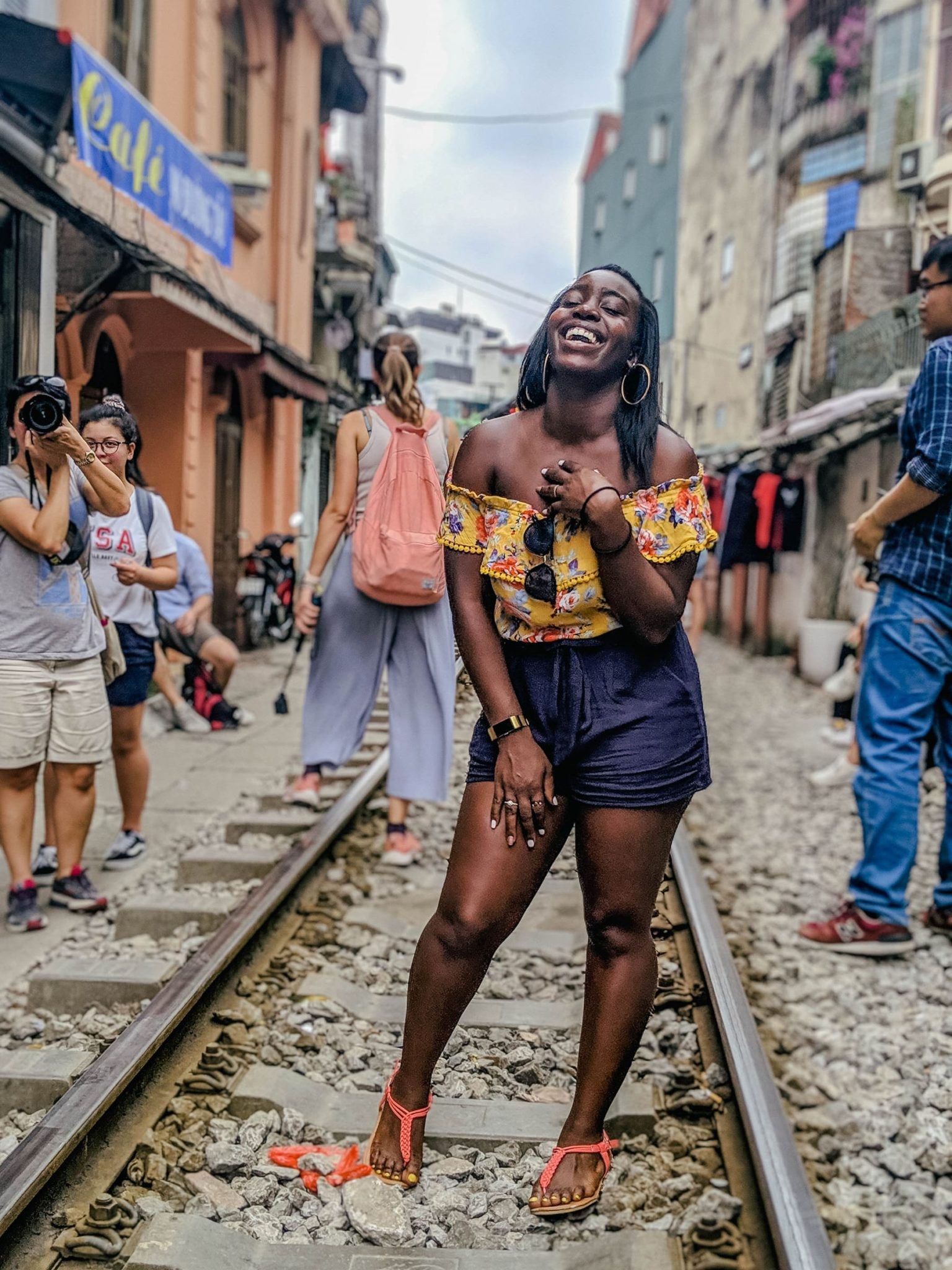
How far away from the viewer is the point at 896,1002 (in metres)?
3.86

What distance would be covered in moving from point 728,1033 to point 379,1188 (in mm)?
1002

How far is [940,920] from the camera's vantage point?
4480mm

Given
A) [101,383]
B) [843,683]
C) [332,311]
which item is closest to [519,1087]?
[101,383]

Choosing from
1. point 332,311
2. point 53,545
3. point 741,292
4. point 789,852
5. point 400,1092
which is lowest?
point 789,852

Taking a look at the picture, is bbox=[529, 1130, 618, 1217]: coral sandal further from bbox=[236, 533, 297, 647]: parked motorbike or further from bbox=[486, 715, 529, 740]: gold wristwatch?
bbox=[236, 533, 297, 647]: parked motorbike

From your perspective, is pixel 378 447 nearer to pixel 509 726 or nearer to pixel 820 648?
pixel 509 726

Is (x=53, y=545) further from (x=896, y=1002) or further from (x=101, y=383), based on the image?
(x=896, y=1002)

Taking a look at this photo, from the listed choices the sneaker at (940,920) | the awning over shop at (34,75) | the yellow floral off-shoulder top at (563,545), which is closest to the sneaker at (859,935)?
the sneaker at (940,920)

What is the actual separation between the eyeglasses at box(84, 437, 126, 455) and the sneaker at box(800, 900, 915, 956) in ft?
9.64

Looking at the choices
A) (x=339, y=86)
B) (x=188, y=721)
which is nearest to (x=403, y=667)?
(x=188, y=721)

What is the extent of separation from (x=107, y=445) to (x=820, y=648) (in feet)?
38.4

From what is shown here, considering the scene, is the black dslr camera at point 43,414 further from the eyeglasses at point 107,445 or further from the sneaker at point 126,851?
the sneaker at point 126,851

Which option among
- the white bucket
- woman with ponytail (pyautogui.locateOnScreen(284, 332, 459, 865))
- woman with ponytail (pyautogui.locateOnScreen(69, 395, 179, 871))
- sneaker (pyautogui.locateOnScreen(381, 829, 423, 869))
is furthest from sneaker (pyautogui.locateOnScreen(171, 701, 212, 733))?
the white bucket

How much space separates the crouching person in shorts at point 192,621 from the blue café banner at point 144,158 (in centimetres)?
247
